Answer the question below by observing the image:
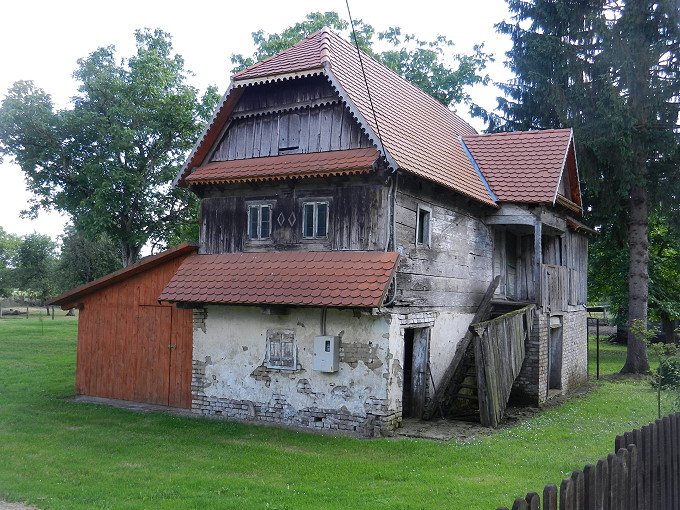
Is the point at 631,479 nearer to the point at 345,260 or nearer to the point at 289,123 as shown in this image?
the point at 345,260

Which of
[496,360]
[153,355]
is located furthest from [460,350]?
[153,355]

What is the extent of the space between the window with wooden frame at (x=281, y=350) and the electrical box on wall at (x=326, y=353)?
0.65 metres

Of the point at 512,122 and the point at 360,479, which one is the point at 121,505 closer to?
the point at 360,479

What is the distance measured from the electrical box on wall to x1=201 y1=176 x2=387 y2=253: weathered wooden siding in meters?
2.01

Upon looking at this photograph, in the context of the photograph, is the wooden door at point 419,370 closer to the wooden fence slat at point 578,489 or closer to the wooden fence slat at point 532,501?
the wooden fence slat at point 578,489

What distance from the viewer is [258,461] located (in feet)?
34.1

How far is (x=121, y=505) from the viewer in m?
7.98

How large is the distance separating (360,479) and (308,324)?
178 inches

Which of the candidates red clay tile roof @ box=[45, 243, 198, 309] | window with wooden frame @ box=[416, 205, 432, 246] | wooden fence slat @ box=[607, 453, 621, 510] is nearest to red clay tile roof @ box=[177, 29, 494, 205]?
window with wooden frame @ box=[416, 205, 432, 246]

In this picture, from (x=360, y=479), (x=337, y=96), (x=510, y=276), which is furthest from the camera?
(x=510, y=276)

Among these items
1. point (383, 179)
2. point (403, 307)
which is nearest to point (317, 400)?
point (403, 307)

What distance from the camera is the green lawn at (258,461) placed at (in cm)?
836

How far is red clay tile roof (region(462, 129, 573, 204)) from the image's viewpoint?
53.1ft

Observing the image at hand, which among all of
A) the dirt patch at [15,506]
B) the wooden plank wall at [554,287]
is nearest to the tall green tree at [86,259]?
the wooden plank wall at [554,287]
